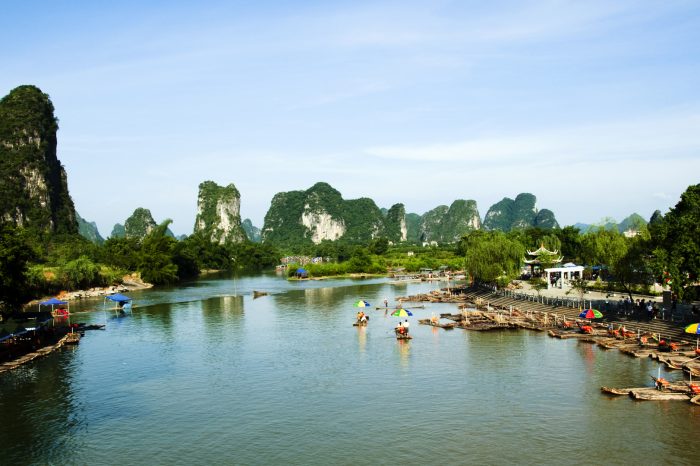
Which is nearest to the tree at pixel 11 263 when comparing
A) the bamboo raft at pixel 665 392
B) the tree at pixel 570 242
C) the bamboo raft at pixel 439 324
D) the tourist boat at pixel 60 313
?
the tourist boat at pixel 60 313

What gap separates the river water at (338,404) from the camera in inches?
834

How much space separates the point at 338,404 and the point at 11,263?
2630 centimetres

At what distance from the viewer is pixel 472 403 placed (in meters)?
26.1

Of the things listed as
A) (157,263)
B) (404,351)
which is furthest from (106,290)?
(404,351)

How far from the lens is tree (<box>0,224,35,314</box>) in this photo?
38.0 metres

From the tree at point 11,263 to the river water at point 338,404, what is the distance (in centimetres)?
537

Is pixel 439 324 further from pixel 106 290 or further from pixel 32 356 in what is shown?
pixel 106 290

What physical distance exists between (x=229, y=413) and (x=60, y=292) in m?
56.8

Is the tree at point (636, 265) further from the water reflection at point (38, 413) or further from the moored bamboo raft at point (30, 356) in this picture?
the moored bamboo raft at point (30, 356)

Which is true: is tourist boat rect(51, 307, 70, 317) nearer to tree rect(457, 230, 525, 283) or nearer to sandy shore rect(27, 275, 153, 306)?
sandy shore rect(27, 275, 153, 306)

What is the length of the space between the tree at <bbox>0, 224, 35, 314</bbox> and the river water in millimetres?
5372

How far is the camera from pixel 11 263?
39094mm

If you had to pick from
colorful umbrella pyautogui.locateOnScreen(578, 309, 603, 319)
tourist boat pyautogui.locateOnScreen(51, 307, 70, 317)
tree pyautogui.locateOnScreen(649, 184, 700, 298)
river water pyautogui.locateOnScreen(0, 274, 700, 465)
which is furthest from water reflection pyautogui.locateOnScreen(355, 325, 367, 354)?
tourist boat pyautogui.locateOnScreen(51, 307, 70, 317)

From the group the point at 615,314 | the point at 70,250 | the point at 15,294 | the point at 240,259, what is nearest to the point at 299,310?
the point at 15,294
